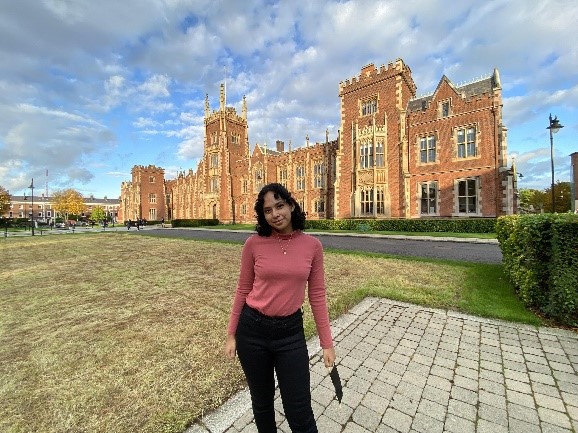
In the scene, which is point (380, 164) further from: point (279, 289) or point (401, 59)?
point (279, 289)

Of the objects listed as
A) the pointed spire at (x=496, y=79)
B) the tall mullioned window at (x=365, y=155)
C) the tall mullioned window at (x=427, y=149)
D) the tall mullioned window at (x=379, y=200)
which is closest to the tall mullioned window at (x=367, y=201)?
the tall mullioned window at (x=379, y=200)

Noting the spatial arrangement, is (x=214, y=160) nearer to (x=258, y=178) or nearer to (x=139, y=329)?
(x=258, y=178)

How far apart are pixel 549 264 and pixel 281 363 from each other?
5.55 meters

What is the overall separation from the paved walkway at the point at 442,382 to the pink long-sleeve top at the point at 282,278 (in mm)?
1247

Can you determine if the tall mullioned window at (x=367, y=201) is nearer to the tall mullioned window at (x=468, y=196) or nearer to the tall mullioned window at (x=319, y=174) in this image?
the tall mullioned window at (x=468, y=196)

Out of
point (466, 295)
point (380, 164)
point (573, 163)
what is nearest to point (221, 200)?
point (380, 164)

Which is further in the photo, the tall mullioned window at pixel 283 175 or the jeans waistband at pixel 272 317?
the tall mullioned window at pixel 283 175

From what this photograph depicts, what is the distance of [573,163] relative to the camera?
44.1 metres

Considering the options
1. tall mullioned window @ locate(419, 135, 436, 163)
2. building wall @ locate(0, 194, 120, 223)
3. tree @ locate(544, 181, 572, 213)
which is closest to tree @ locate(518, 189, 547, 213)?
tree @ locate(544, 181, 572, 213)

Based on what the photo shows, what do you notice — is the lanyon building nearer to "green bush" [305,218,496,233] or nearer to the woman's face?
"green bush" [305,218,496,233]

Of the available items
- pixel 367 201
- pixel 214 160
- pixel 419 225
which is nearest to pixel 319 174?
pixel 367 201

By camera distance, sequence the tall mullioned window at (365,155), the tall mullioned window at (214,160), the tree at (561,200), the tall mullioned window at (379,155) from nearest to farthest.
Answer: the tall mullioned window at (379,155) < the tall mullioned window at (365,155) < the tall mullioned window at (214,160) < the tree at (561,200)

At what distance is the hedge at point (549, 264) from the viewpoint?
4.54 meters

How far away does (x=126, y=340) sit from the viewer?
13.8ft
